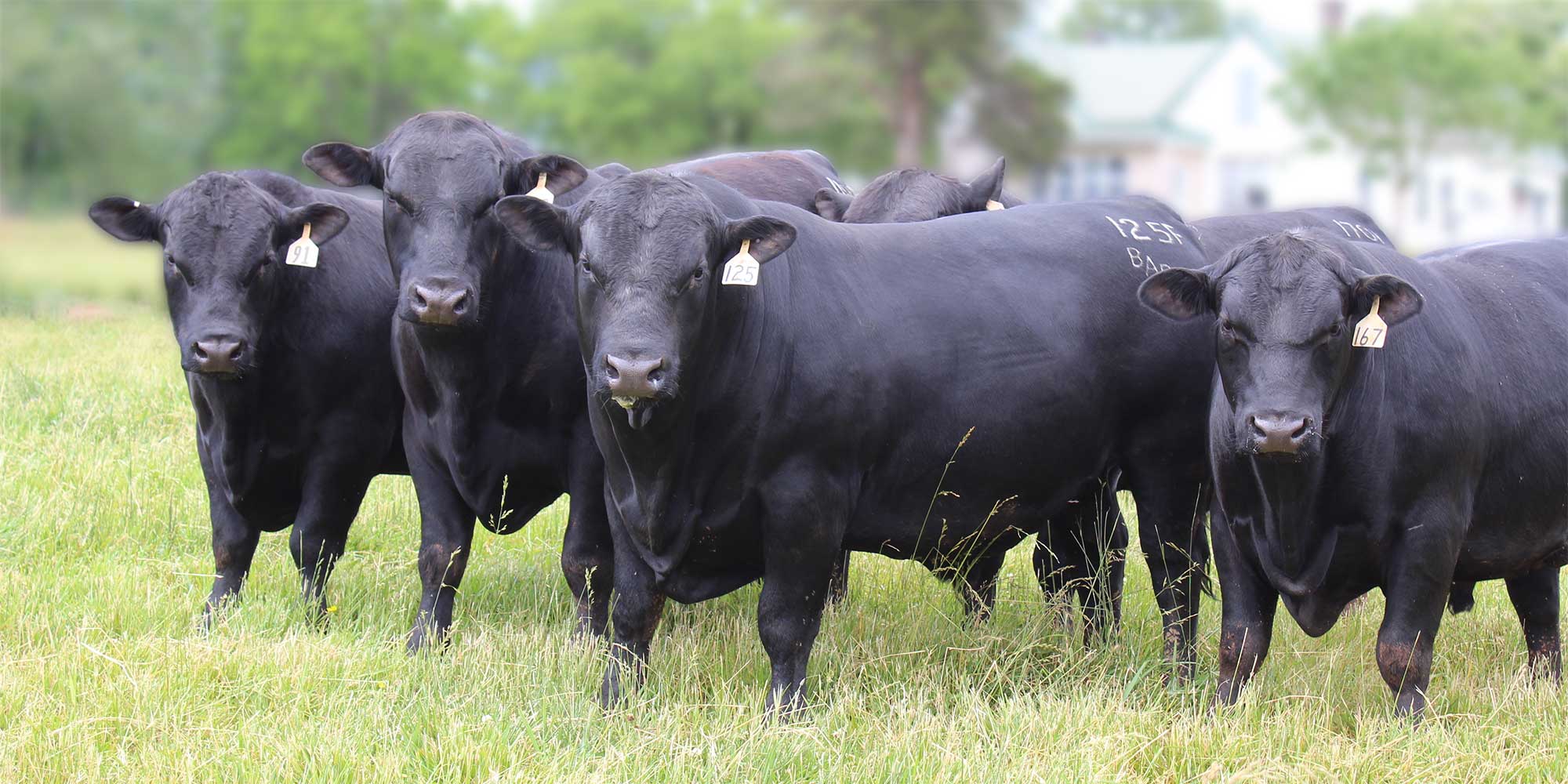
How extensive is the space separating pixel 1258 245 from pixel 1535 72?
71.5 metres

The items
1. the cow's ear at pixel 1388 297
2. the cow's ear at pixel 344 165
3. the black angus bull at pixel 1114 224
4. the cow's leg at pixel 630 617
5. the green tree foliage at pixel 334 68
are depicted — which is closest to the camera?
the cow's ear at pixel 1388 297

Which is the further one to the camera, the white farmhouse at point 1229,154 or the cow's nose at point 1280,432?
the white farmhouse at point 1229,154

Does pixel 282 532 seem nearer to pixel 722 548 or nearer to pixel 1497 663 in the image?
pixel 722 548

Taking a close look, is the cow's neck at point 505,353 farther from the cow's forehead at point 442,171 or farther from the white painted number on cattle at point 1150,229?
the white painted number on cattle at point 1150,229

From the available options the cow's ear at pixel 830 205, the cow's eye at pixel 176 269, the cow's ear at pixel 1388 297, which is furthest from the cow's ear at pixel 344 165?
the cow's ear at pixel 1388 297

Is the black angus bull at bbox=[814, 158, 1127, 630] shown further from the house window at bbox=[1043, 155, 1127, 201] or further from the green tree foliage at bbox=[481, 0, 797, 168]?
the house window at bbox=[1043, 155, 1127, 201]

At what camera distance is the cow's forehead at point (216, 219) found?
6.70 meters

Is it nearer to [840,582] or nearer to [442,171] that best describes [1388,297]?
[840,582]

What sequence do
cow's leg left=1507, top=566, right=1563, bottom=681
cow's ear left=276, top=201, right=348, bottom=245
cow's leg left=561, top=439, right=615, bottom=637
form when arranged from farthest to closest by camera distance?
cow's ear left=276, top=201, right=348, bottom=245
cow's leg left=1507, top=566, right=1563, bottom=681
cow's leg left=561, top=439, right=615, bottom=637

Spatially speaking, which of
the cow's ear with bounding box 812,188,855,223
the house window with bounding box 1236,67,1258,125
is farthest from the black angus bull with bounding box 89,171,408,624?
the house window with bounding box 1236,67,1258,125

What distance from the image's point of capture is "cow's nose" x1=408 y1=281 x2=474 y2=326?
20.0ft

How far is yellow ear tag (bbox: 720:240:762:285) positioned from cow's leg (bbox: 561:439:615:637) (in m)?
1.35

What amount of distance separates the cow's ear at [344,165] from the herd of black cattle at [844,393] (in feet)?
0.05

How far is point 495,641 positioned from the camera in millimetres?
6535
